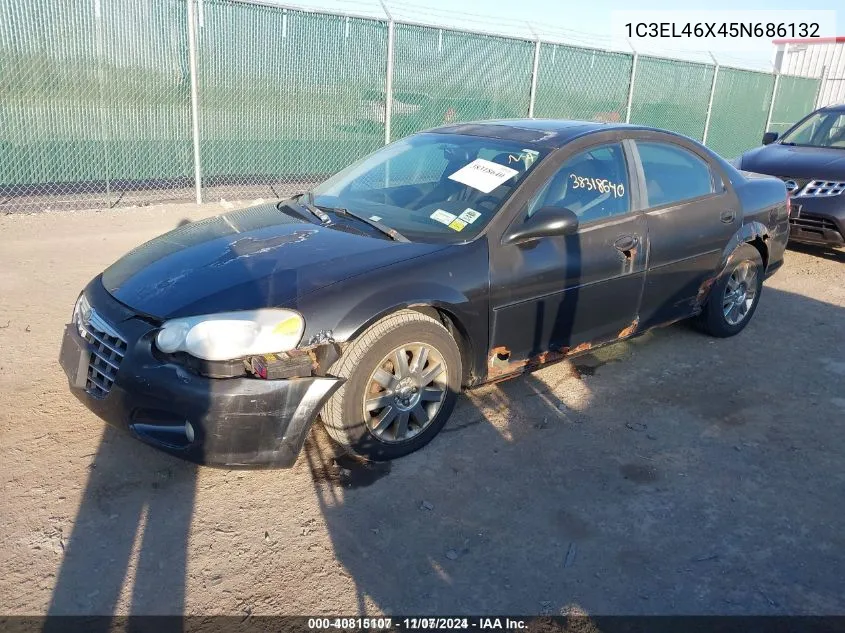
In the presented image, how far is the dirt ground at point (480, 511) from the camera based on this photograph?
8.34 feet

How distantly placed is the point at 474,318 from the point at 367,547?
4.14ft

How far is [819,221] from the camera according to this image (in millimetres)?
7539

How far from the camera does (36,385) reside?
3986mm

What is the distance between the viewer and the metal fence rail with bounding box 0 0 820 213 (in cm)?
762

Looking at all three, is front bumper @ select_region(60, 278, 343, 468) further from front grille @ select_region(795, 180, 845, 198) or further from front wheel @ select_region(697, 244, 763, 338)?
front grille @ select_region(795, 180, 845, 198)

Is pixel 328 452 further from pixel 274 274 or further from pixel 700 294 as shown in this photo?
pixel 700 294

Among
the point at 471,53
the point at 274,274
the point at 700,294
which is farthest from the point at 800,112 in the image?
the point at 274,274

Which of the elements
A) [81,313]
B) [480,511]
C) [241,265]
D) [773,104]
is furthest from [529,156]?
[773,104]

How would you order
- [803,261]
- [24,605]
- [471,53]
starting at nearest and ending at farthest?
[24,605], [803,261], [471,53]

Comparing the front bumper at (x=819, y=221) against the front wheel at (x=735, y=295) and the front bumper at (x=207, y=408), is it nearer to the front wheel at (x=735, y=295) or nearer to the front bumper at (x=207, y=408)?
the front wheel at (x=735, y=295)

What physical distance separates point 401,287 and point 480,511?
108 centimetres

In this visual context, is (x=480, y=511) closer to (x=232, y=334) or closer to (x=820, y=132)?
(x=232, y=334)

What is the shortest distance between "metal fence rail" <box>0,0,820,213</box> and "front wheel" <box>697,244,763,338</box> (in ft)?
19.1

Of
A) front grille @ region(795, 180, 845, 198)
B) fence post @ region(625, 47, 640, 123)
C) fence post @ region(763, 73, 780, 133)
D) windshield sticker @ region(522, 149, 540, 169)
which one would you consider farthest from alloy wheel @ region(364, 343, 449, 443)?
fence post @ region(763, 73, 780, 133)
